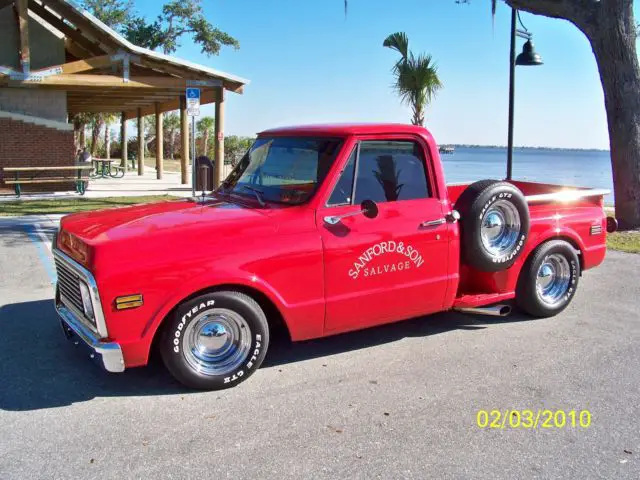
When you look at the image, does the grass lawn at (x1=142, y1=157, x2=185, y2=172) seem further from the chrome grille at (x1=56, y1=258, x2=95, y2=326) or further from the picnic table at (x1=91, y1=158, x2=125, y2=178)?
the chrome grille at (x1=56, y1=258, x2=95, y2=326)

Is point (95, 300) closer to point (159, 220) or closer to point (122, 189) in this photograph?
point (159, 220)

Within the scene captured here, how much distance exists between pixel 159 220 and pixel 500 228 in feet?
9.33

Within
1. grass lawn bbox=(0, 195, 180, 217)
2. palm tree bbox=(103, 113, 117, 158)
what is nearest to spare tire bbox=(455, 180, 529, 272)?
grass lawn bbox=(0, 195, 180, 217)

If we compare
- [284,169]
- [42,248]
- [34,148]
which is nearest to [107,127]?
[34,148]

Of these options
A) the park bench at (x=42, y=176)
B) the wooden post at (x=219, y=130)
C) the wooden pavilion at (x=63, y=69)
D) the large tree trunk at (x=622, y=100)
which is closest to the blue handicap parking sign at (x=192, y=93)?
the wooden pavilion at (x=63, y=69)

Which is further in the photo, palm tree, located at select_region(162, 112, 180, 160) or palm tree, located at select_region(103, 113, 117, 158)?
palm tree, located at select_region(162, 112, 180, 160)

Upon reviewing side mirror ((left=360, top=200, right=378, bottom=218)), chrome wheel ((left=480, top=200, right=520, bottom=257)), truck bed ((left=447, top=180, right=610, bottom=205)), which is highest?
truck bed ((left=447, top=180, right=610, bottom=205))

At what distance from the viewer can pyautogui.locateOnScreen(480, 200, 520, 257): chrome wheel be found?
5023 mm

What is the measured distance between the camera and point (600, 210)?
6074mm

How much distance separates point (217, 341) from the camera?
13.4 ft

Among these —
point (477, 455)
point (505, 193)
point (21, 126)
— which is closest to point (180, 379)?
point (477, 455)

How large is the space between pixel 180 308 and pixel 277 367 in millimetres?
1039

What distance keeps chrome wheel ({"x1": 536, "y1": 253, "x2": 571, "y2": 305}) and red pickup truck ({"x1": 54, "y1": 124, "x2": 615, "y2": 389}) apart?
0.58ft
